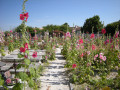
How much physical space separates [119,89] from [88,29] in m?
27.9

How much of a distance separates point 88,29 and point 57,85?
1099 inches

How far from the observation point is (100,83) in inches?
99.8

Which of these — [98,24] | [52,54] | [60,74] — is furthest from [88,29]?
[60,74]

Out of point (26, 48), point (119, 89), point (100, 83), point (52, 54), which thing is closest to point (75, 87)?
point (100, 83)

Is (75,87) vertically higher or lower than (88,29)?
lower

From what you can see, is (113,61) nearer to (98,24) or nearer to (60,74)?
(60,74)

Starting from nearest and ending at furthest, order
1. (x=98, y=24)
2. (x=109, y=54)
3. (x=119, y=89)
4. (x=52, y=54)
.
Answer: (x=119, y=89) → (x=109, y=54) → (x=52, y=54) → (x=98, y=24)

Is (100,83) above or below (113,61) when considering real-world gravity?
below

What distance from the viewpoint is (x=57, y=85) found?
2877mm

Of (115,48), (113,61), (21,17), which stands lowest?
(113,61)

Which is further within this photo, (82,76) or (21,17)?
(82,76)

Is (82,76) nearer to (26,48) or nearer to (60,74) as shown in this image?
(60,74)

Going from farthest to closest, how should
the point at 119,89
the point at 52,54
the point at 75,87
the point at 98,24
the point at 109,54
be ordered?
the point at 98,24 < the point at 52,54 < the point at 109,54 < the point at 75,87 < the point at 119,89

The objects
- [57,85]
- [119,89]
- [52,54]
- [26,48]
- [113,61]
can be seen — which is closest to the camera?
[26,48]
